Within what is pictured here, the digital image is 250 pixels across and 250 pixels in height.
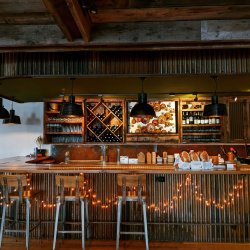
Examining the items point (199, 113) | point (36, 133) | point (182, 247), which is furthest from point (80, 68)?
point (36, 133)

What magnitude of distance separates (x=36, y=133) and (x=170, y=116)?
141 inches

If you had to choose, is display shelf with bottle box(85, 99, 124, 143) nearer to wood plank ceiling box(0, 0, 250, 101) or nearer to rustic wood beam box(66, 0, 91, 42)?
wood plank ceiling box(0, 0, 250, 101)

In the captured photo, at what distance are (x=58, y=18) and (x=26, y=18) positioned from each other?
59 cm

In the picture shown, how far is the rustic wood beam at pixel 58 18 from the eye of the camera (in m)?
2.10

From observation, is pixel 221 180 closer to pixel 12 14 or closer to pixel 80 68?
pixel 80 68

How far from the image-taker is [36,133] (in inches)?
280

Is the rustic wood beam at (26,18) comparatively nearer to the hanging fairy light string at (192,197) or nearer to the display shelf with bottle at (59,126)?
the hanging fairy light string at (192,197)

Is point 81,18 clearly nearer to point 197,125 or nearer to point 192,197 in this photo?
point 192,197

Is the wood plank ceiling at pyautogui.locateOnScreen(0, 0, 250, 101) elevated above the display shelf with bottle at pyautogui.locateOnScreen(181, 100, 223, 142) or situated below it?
above

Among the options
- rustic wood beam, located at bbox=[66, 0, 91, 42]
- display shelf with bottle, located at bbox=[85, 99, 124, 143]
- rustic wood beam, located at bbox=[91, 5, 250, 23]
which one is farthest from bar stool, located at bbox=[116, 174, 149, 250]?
display shelf with bottle, located at bbox=[85, 99, 124, 143]

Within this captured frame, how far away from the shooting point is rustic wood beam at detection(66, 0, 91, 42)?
6.95 ft

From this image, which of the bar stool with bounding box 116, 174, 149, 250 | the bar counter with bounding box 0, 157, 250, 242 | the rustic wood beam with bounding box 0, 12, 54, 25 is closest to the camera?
the rustic wood beam with bounding box 0, 12, 54, 25

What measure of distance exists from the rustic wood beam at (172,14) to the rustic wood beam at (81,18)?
0.12 m

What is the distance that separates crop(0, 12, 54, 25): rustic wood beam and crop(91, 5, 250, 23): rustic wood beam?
477 mm
